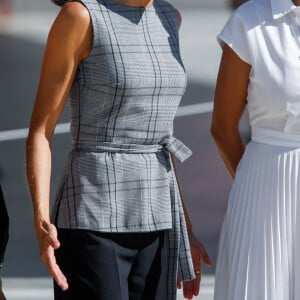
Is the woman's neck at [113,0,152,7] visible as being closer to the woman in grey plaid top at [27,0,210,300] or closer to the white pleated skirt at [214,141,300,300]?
the woman in grey plaid top at [27,0,210,300]

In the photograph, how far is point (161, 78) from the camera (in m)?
3.01

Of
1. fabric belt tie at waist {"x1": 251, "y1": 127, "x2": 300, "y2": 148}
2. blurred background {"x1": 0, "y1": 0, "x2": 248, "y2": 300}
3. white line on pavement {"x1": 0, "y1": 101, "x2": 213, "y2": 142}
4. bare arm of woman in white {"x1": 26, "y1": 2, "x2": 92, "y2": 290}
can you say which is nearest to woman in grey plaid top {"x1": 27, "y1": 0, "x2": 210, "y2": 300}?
bare arm of woman in white {"x1": 26, "y1": 2, "x2": 92, "y2": 290}

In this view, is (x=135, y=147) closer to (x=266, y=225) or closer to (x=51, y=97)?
(x=51, y=97)

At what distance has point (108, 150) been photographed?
117 inches

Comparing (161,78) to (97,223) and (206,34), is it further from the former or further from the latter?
(206,34)

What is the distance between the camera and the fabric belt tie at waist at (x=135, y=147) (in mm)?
2967

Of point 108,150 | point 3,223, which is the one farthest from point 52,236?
point 108,150

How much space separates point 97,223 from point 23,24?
802cm

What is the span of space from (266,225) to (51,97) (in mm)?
713

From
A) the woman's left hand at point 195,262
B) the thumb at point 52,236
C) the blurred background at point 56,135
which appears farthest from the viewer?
the blurred background at point 56,135

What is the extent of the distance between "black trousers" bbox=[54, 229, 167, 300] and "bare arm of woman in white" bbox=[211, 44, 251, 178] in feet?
1.27

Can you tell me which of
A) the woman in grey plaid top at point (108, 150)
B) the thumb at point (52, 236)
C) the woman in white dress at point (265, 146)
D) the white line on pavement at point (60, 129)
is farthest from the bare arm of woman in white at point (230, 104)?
the white line on pavement at point (60, 129)

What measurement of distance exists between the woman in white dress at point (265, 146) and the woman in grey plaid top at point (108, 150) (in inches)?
7.5

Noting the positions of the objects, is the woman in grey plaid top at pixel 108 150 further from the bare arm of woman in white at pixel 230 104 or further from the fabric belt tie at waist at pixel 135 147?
the bare arm of woman in white at pixel 230 104
